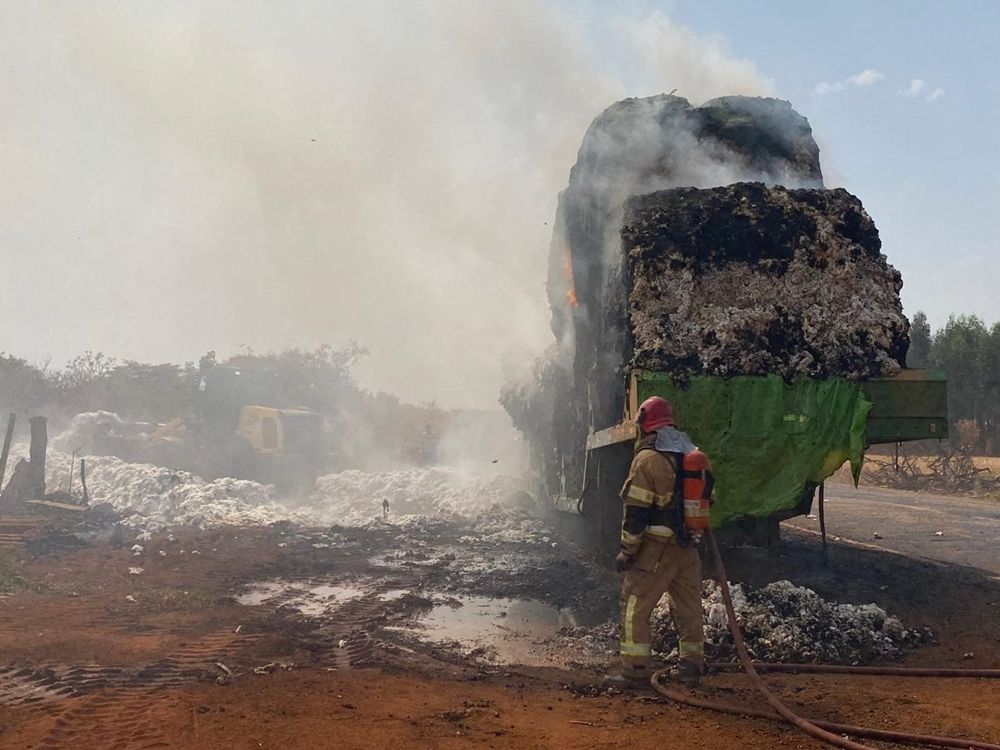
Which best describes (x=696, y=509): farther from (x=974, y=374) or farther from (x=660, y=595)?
(x=974, y=374)

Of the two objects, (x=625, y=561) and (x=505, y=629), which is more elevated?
(x=625, y=561)

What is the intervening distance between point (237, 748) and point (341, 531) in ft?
33.7

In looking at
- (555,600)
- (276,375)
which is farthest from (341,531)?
(276,375)

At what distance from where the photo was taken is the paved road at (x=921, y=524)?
1072 centimetres

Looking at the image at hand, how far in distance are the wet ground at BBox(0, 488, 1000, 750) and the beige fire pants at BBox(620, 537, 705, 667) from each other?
1.20 ft

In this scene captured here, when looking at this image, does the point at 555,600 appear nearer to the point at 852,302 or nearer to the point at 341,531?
the point at 852,302

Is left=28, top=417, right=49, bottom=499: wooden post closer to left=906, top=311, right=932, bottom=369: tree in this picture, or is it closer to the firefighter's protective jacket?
the firefighter's protective jacket

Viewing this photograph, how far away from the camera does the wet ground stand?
4820 mm

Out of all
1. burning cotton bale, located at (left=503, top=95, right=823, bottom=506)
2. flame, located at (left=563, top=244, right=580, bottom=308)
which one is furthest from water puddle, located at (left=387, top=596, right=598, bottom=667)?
flame, located at (left=563, top=244, right=580, bottom=308)

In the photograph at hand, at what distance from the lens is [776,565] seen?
8898mm

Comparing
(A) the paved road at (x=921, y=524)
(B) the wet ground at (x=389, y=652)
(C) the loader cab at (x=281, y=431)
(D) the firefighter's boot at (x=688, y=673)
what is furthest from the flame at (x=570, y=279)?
(C) the loader cab at (x=281, y=431)

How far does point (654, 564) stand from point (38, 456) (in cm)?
1523

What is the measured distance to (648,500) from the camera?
609 centimetres

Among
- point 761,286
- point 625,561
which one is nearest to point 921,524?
point 761,286
